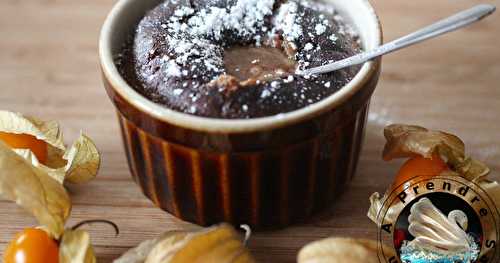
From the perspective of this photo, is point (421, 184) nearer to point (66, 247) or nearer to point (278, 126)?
point (278, 126)

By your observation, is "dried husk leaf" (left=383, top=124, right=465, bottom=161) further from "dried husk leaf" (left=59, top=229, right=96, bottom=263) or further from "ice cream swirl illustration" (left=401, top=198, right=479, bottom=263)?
"dried husk leaf" (left=59, top=229, right=96, bottom=263)

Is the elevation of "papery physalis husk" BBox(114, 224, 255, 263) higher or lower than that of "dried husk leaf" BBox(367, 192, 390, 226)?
higher

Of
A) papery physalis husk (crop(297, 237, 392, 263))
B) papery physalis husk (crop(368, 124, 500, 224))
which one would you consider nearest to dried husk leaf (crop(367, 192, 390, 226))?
papery physalis husk (crop(368, 124, 500, 224))

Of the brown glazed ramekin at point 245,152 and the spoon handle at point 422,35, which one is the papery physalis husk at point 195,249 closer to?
the brown glazed ramekin at point 245,152

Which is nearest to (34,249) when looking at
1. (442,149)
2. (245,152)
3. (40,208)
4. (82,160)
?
(40,208)

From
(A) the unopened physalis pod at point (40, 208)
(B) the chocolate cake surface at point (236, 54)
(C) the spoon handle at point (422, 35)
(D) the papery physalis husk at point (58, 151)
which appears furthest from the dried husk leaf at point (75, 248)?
(C) the spoon handle at point (422, 35)

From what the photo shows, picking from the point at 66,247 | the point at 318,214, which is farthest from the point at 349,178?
the point at 66,247

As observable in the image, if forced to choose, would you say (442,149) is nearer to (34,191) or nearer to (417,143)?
(417,143)
